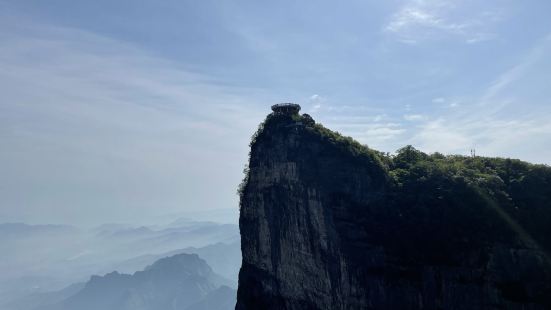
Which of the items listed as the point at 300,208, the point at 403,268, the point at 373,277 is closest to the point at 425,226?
the point at 403,268

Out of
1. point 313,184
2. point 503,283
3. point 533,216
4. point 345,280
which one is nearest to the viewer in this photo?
point 503,283

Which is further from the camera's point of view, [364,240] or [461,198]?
[364,240]

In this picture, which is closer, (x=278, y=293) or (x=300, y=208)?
(x=300, y=208)

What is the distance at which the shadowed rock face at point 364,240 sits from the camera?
42.9 metres

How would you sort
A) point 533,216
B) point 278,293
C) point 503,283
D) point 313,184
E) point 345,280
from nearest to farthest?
point 503,283 < point 533,216 < point 345,280 < point 313,184 < point 278,293

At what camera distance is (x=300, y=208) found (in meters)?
54.9

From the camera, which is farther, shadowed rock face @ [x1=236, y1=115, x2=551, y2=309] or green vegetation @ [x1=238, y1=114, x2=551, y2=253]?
green vegetation @ [x1=238, y1=114, x2=551, y2=253]

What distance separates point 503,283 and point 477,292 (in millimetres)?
2660

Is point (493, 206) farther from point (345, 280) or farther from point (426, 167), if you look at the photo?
point (345, 280)

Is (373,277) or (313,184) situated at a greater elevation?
(313,184)

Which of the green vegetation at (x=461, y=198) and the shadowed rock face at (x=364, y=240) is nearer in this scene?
the shadowed rock face at (x=364, y=240)

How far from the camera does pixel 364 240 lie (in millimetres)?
50062

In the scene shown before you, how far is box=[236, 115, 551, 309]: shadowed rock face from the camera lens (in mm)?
42938

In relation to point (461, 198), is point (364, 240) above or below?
below
